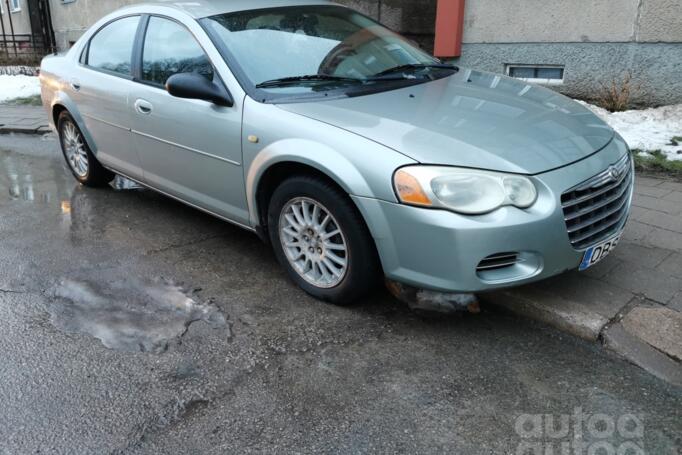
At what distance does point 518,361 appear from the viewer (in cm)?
287

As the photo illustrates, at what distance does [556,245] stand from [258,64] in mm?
2046

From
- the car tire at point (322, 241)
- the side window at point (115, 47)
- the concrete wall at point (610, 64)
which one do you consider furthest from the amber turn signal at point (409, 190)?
the concrete wall at point (610, 64)

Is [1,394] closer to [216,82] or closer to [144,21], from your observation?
[216,82]

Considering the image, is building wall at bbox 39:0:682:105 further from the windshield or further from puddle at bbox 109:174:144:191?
puddle at bbox 109:174:144:191

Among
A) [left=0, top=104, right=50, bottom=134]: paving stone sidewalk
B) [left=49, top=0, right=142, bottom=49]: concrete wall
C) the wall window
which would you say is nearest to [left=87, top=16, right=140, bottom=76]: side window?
[left=0, top=104, right=50, bottom=134]: paving stone sidewalk

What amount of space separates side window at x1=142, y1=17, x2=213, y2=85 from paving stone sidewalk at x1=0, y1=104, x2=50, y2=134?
4.93m

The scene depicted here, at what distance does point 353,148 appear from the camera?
2953 millimetres

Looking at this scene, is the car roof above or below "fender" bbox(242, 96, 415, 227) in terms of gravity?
above

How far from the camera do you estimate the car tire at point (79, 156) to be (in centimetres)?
544

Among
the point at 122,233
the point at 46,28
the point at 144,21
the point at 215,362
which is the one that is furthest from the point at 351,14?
the point at 46,28

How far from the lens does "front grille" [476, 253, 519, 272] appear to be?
109 inches

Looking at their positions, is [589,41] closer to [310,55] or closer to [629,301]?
[310,55]

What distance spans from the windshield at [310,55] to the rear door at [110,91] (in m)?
1.03

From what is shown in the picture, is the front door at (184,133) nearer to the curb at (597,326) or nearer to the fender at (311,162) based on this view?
the fender at (311,162)
